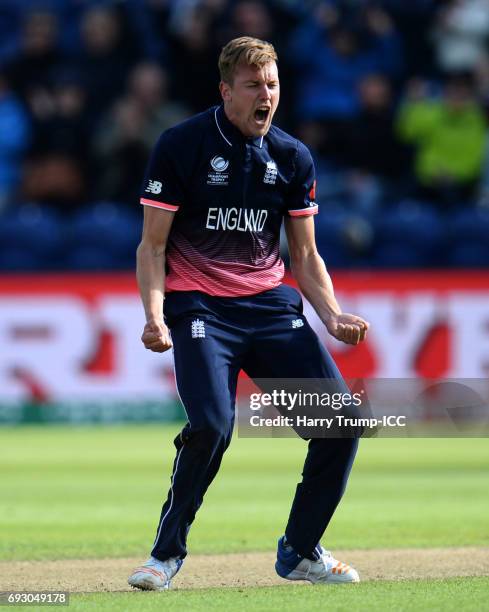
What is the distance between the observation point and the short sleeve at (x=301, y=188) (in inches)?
268

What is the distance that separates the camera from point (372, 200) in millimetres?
16984

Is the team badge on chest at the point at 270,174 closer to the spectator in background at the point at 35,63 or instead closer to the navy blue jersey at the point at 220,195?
the navy blue jersey at the point at 220,195

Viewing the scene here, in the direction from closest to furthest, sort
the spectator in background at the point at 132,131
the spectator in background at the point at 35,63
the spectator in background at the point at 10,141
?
the spectator in background at the point at 132,131, the spectator in background at the point at 10,141, the spectator in background at the point at 35,63

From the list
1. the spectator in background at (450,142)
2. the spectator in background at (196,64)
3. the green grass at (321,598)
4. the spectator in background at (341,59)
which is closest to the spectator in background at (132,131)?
the spectator in background at (196,64)

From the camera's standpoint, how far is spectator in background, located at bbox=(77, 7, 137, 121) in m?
18.2

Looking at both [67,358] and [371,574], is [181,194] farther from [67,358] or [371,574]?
[67,358]

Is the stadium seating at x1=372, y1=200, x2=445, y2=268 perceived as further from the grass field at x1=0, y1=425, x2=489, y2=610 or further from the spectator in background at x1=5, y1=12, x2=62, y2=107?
the spectator in background at x1=5, y1=12, x2=62, y2=107

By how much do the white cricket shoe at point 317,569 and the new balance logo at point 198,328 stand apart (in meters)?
1.15

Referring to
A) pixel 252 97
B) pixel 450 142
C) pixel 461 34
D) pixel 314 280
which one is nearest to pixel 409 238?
pixel 450 142

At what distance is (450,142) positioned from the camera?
56.0ft

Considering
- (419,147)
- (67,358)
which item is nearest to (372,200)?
(419,147)

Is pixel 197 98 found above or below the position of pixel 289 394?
above

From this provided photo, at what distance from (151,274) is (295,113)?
38.5 feet

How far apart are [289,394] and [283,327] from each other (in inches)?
12.4
